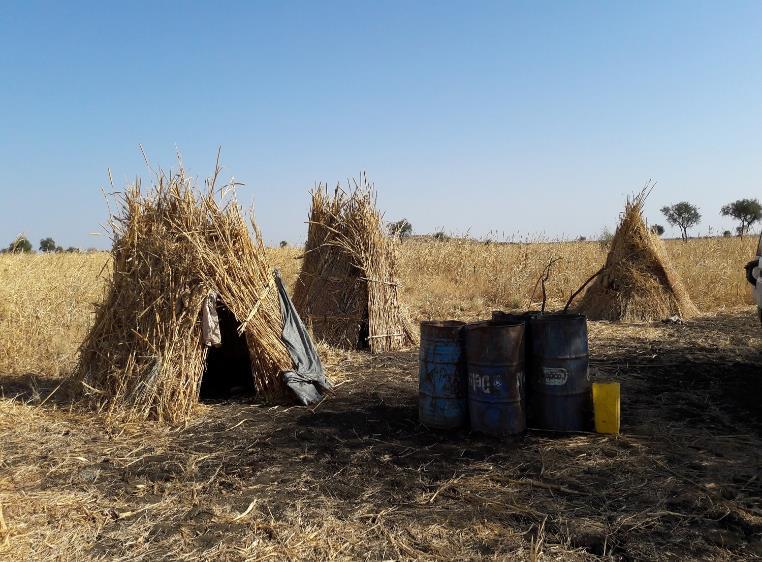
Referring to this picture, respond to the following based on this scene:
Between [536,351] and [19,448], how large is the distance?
398 centimetres

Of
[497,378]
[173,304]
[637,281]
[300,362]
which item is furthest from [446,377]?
[637,281]

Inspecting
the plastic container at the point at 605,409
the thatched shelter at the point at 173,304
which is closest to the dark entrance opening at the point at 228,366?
the thatched shelter at the point at 173,304

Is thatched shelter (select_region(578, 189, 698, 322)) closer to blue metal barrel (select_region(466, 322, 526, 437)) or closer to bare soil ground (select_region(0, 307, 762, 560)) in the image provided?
bare soil ground (select_region(0, 307, 762, 560))

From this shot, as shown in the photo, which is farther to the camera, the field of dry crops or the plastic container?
the field of dry crops

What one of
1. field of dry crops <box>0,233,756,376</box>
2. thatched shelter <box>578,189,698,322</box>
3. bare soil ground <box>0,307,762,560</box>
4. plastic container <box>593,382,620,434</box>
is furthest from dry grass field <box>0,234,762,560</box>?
thatched shelter <box>578,189,698,322</box>

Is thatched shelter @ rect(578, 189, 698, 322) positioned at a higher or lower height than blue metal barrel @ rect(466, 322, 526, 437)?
higher

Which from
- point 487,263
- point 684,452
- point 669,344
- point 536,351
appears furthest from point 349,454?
point 487,263

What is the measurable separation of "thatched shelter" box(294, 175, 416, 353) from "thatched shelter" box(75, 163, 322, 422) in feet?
8.42

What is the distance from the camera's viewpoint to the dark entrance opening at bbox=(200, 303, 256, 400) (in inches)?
258

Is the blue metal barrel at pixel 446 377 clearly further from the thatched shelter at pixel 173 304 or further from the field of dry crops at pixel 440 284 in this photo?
the field of dry crops at pixel 440 284

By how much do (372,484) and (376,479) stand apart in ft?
0.28

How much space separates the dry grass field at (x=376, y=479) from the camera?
3.11 metres

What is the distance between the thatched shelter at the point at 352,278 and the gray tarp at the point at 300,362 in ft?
7.52

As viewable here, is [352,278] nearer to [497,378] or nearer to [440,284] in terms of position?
[497,378]
